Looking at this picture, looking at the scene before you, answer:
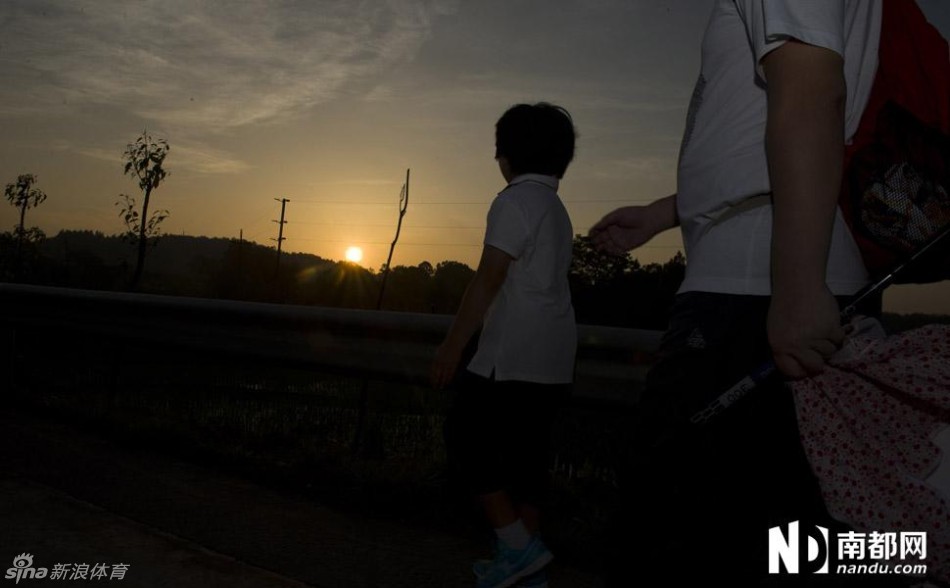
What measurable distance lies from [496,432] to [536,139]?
1.03m

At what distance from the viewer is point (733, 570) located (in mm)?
1536

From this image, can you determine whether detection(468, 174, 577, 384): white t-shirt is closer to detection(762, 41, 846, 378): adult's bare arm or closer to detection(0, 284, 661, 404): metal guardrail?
detection(0, 284, 661, 404): metal guardrail

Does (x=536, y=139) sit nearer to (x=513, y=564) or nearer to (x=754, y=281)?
(x=513, y=564)

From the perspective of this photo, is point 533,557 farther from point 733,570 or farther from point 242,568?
point 733,570

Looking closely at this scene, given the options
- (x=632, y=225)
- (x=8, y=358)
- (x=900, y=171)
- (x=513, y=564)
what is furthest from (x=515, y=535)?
(x=8, y=358)

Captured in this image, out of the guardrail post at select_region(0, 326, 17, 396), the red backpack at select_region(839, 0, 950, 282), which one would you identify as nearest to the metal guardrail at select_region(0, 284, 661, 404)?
the guardrail post at select_region(0, 326, 17, 396)

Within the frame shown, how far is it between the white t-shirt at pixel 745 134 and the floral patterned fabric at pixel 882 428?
151 mm

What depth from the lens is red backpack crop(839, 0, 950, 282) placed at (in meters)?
1.52

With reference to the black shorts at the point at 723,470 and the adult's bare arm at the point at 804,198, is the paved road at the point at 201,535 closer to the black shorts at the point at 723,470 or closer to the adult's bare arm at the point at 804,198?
the black shorts at the point at 723,470

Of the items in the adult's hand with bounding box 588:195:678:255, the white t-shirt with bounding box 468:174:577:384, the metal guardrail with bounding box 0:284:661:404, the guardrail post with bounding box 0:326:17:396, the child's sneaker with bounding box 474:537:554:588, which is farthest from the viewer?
the guardrail post with bounding box 0:326:17:396

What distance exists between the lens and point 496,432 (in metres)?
3.26

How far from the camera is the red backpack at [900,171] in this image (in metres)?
1.52

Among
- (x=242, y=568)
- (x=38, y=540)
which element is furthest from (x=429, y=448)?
(x=38, y=540)

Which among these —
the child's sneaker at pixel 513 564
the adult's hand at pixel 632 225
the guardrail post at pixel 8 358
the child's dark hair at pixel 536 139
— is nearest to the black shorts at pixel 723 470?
the adult's hand at pixel 632 225
